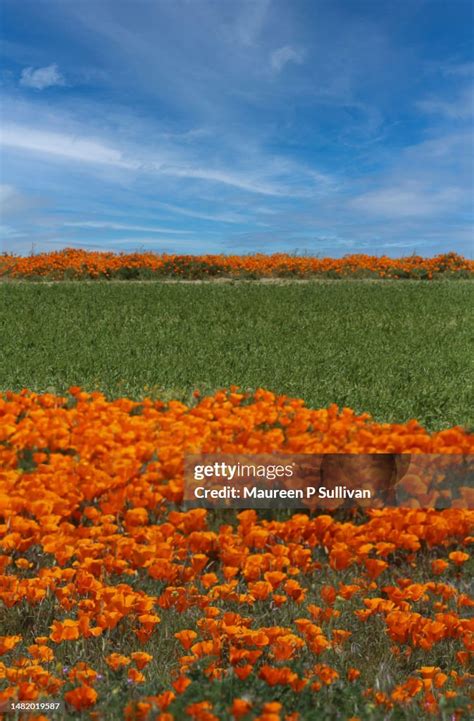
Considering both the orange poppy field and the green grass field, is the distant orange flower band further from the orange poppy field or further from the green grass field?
the orange poppy field

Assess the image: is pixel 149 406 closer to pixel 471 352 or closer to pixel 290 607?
pixel 290 607

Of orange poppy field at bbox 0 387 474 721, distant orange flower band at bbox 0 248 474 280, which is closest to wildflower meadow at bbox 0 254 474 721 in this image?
orange poppy field at bbox 0 387 474 721

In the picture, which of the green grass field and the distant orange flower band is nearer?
the green grass field

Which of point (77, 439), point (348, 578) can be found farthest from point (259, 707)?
point (77, 439)

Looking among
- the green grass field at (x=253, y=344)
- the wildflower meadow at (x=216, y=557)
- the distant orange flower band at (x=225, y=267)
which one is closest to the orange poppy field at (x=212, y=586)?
the wildflower meadow at (x=216, y=557)

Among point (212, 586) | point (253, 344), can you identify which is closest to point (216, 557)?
point (212, 586)

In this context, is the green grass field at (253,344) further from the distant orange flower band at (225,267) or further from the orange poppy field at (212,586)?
the distant orange flower band at (225,267)

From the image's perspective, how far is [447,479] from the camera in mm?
4688

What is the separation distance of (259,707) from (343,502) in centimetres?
259

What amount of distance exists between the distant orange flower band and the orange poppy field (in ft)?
48.0

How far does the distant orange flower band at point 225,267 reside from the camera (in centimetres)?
2012

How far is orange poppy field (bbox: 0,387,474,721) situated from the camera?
217cm

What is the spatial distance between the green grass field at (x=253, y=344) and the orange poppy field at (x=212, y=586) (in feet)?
4.76

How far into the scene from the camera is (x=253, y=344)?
371 inches
